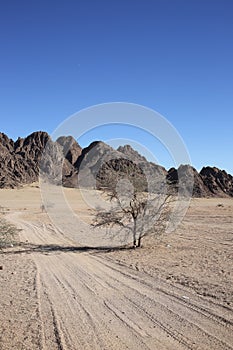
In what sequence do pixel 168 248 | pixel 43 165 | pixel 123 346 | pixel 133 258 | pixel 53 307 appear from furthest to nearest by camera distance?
pixel 43 165 → pixel 168 248 → pixel 133 258 → pixel 53 307 → pixel 123 346

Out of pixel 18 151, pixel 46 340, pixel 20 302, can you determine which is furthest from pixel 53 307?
pixel 18 151

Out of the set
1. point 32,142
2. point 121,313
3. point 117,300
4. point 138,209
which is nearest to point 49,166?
point 32,142

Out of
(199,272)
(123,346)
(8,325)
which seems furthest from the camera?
(199,272)

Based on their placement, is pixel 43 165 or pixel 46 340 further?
pixel 43 165

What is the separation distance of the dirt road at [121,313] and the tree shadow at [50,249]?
4.32 metres

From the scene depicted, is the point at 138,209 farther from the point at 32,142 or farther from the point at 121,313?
the point at 32,142

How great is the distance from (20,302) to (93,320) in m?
2.25

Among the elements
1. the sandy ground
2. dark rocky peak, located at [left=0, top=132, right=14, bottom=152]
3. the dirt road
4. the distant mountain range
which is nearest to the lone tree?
the sandy ground

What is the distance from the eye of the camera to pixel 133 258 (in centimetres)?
1501

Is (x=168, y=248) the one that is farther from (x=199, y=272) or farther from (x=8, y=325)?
(x=8, y=325)

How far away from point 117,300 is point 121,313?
1.03 metres

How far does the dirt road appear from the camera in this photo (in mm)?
6285

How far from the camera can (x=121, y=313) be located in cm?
779

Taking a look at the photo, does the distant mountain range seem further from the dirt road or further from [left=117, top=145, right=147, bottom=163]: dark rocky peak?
the dirt road
